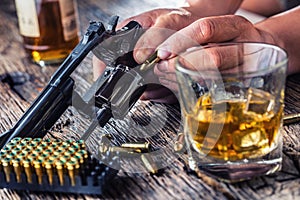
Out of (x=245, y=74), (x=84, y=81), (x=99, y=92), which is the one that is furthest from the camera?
(x=84, y=81)

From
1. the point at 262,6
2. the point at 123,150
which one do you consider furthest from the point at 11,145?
the point at 262,6

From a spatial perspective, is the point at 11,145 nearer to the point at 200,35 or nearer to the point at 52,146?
the point at 52,146

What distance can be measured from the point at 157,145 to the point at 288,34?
1.05ft

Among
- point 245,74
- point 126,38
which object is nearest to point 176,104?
point 126,38

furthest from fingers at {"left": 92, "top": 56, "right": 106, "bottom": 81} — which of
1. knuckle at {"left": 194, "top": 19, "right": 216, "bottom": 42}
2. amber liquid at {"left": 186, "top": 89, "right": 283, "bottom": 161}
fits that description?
amber liquid at {"left": 186, "top": 89, "right": 283, "bottom": 161}

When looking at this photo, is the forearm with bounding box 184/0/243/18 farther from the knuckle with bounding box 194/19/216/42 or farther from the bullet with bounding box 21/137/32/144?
the bullet with bounding box 21/137/32/144

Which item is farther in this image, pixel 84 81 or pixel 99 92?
pixel 84 81

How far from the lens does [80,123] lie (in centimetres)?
85

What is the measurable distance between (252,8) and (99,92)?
22.7 inches

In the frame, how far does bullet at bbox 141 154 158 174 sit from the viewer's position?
0.71m

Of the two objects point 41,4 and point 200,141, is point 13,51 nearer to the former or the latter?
point 41,4

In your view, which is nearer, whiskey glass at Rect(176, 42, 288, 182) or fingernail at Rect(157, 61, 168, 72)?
whiskey glass at Rect(176, 42, 288, 182)

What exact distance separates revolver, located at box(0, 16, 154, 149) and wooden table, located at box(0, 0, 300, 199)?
33 mm

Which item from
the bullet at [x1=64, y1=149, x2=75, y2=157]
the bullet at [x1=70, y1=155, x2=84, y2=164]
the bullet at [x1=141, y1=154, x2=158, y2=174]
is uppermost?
the bullet at [x1=70, y1=155, x2=84, y2=164]
